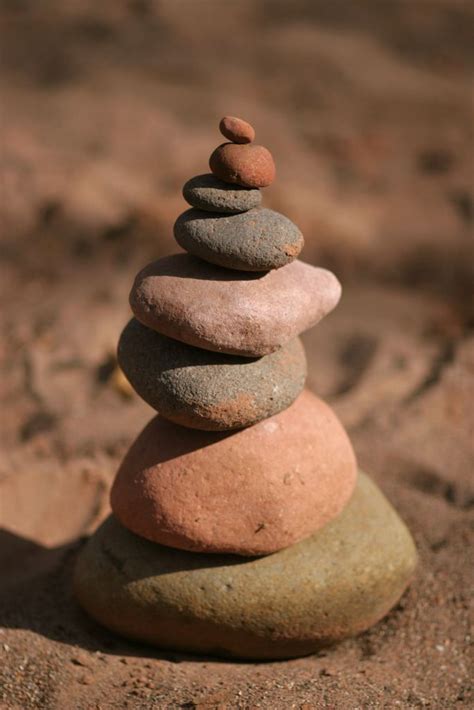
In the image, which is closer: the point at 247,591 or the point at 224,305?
the point at 224,305

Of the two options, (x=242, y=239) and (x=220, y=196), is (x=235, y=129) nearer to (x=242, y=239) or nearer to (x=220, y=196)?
(x=220, y=196)

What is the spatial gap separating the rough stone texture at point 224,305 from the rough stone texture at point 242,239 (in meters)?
0.10

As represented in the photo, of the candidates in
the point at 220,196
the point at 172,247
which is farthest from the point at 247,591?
the point at 172,247

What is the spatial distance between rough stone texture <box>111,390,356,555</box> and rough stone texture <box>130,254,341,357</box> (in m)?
0.46

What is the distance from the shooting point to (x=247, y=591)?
3.78 meters

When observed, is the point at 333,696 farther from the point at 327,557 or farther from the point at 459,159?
the point at 459,159

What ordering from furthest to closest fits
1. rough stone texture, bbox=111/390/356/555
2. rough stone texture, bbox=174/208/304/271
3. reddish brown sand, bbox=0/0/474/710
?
reddish brown sand, bbox=0/0/474/710 → rough stone texture, bbox=111/390/356/555 → rough stone texture, bbox=174/208/304/271

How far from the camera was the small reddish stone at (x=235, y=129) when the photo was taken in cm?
351

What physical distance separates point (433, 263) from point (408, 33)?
585cm

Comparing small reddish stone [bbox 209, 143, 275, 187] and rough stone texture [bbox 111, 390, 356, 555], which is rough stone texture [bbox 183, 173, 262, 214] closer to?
small reddish stone [bbox 209, 143, 275, 187]

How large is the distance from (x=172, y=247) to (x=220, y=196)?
4830 millimetres

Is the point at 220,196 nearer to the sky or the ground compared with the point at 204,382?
nearer to the sky

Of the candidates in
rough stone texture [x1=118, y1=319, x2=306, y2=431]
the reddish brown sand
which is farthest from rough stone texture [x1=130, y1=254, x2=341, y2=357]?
the reddish brown sand

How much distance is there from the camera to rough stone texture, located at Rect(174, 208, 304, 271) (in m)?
3.48
